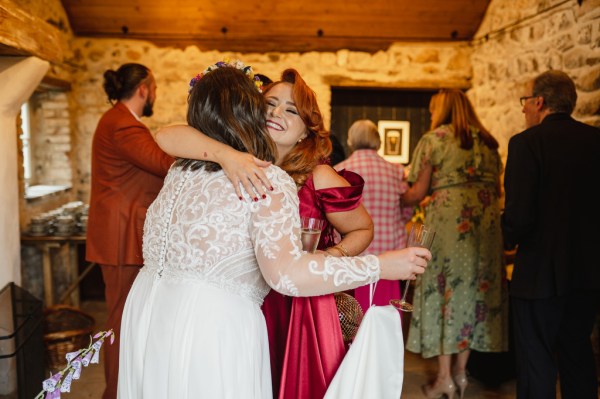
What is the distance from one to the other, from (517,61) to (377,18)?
1.35 m

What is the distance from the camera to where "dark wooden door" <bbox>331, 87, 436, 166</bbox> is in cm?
593

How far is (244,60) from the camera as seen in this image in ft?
18.1

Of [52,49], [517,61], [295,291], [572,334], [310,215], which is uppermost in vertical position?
[517,61]

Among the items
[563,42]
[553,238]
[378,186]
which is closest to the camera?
[553,238]

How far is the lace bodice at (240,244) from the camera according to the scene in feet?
4.59

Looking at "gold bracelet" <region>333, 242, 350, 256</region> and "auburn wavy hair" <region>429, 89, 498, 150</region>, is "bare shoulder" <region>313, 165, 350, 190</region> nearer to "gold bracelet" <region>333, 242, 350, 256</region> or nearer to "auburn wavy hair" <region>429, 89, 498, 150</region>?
"gold bracelet" <region>333, 242, 350, 256</region>

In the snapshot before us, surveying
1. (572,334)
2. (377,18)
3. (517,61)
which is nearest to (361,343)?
(572,334)

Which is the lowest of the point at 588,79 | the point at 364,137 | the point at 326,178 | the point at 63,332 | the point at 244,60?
the point at 63,332

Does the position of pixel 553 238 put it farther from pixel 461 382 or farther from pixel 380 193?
pixel 380 193

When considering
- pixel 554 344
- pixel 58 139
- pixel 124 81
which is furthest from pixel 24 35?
pixel 554 344

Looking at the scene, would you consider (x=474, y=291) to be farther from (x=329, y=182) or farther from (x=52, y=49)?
(x=52, y=49)

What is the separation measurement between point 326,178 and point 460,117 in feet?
5.33

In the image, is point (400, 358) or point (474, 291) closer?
point (400, 358)

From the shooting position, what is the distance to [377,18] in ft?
17.4
